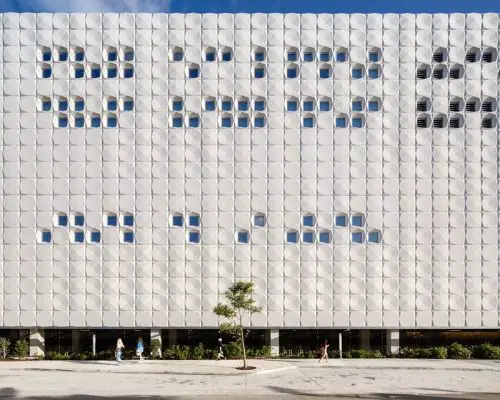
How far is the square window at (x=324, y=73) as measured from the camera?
35656mm

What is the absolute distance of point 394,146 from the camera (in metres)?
35.1

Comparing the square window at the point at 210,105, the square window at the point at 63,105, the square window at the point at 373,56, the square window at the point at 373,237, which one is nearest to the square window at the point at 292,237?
the square window at the point at 373,237

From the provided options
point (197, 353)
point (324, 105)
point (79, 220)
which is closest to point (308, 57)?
point (324, 105)

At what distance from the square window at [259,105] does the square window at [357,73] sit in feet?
26.8

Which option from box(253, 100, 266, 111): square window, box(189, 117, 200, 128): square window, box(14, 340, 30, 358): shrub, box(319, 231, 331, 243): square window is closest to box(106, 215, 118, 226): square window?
box(189, 117, 200, 128): square window

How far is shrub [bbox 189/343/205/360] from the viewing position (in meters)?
33.2

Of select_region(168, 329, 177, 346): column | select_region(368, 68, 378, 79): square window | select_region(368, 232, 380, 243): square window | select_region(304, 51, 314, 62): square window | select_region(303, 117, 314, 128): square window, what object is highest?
select_region(304, 51, 314, 62): square window

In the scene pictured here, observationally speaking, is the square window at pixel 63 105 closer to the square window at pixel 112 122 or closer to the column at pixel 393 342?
the square window at pixel 112 122

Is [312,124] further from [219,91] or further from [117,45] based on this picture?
[117,45]

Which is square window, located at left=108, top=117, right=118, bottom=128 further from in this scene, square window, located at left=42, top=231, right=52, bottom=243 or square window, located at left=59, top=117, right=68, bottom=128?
square window, located at left=42, top=231, right=52, bottom=243

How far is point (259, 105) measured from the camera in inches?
1400

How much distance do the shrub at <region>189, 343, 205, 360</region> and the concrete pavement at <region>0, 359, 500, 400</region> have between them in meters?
1.47

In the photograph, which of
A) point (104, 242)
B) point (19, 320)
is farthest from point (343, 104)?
point (19, 320)

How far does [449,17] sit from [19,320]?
146 feet
